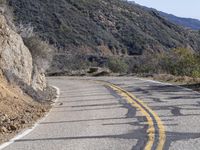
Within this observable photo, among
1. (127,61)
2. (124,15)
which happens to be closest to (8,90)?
(127,61)

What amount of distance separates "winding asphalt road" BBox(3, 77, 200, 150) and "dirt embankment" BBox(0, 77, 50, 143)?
418 millimetres

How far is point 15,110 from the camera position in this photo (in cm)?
1557

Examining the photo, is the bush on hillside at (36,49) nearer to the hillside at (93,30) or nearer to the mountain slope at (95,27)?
the hillside at (93,30)

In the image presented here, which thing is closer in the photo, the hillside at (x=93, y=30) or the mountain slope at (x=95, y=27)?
the hillside at (x=93, y=30)

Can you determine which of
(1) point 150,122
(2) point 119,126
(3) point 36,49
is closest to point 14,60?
(3) point 36,49

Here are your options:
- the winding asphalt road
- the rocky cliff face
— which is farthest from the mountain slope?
the winding asphalt road

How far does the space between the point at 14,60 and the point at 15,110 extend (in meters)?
5.72

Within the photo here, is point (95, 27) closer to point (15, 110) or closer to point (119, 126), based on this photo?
point (15, 110)

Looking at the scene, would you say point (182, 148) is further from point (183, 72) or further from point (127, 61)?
point (127, 61)

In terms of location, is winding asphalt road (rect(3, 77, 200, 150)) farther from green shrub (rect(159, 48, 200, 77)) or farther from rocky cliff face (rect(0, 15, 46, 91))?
green shrub (rect(159, 48, 200, 77))

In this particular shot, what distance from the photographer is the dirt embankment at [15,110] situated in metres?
12.7

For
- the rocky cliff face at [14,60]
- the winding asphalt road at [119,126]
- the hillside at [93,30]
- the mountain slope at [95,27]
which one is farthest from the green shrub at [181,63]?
the winding asphalt road at [119,126]

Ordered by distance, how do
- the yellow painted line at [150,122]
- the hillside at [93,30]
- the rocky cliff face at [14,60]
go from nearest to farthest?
the yellow painted line at [150,122], the rocky cliff face at [14,60], the hillside at [93,30]

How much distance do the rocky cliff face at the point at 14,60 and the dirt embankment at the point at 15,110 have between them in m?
1.01
